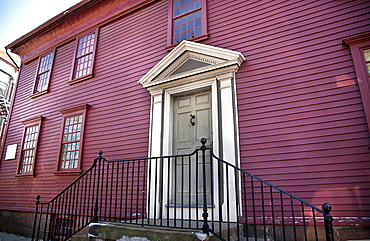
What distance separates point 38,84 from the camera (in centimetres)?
974

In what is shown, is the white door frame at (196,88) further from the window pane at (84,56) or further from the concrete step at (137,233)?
the window pane at (84,56)

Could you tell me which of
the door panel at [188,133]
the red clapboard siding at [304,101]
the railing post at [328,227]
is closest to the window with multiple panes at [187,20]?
the red clapboard siding at [304,101]

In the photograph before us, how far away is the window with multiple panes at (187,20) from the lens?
6.14 meters

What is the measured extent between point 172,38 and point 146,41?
0.90 meters

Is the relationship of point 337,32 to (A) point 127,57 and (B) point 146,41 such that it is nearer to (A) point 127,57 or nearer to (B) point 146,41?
(B) point 146,41

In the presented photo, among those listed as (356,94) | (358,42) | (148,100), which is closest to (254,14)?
(358,42)

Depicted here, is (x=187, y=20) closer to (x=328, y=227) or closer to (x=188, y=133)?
(x=188, y=133)

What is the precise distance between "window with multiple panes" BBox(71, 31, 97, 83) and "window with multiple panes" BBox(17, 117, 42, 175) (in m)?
2.05

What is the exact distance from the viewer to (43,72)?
9641 millimetres

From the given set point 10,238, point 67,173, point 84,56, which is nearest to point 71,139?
point 67,173

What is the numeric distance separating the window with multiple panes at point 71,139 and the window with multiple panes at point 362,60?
6549 mm

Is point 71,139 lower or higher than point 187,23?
lower

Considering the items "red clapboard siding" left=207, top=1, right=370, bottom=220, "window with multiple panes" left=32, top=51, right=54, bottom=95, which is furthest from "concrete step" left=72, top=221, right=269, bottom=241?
"window with multiple panes" left=32, top=51, right=54, bottom=95

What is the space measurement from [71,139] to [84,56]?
2.83m
